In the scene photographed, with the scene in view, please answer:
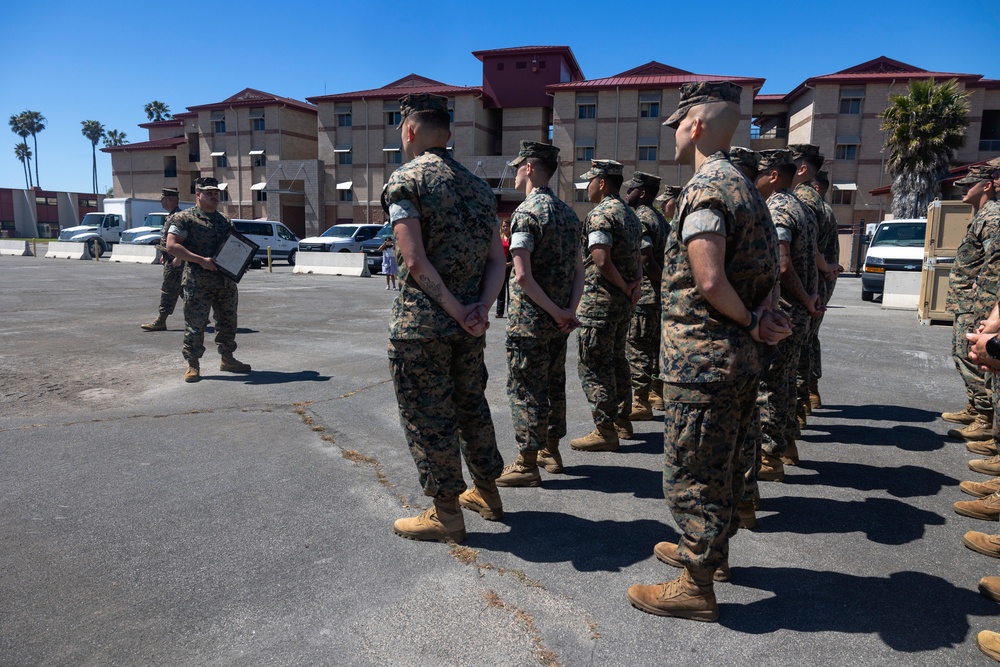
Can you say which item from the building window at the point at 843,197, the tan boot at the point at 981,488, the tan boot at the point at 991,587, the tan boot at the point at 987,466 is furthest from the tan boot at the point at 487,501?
the building window at the point at 843,197

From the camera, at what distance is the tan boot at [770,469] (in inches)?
168

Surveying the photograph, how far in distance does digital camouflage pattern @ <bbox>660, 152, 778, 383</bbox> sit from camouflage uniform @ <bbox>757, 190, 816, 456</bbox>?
1496 millimetres

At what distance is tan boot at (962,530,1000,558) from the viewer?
10.6 ft

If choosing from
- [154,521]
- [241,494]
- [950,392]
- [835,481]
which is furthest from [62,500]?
[950,392]

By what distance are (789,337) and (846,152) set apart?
38635mm

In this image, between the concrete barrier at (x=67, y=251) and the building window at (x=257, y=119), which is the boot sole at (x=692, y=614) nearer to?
the concrete barrier at (x=67, y=251)

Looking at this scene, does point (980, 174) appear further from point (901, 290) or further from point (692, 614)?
point (901, 290)

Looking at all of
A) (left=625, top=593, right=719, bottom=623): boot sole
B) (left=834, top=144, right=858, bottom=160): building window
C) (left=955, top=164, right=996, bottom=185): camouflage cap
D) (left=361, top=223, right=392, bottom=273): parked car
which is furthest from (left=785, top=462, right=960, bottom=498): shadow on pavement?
(left=834, top=144, right=858, bottom=160): building window

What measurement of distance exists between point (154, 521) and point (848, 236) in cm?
3508

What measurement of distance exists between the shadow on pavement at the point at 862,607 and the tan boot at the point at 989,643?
0.27 ft

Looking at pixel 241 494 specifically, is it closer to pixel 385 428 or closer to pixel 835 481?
pixel 385 428

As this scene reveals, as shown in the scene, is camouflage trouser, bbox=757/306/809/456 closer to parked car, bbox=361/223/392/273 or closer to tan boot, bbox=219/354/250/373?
tan boot, bbox=219/354/250/373

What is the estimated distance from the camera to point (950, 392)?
672 centimetres

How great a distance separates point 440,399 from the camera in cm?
315
